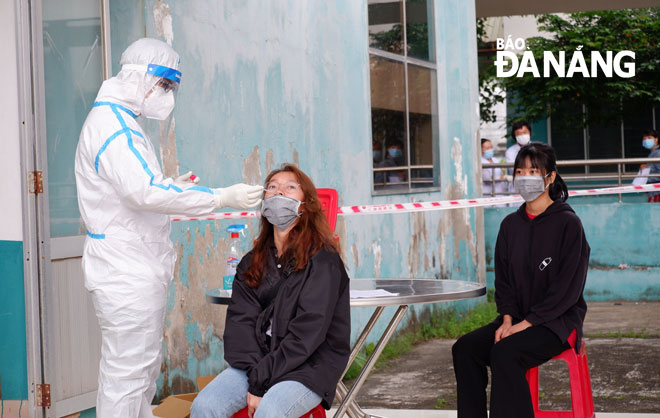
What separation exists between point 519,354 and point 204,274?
2315 mm

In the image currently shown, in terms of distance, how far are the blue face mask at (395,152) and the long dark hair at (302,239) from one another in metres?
4.31

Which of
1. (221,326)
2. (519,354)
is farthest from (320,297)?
(221,326)

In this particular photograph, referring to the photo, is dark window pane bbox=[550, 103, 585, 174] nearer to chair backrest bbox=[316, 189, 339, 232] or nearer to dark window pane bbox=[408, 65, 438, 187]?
dark window pane bbox=[408, 65, 438, 187]

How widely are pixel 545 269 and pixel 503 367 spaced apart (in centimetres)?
47

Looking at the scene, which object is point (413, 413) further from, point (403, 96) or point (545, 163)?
point (403, 96)

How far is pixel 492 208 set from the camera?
1076 centimetres

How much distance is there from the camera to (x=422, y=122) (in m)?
8.47

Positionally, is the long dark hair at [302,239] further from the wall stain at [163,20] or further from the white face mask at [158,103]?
the wall stain at [163,20]

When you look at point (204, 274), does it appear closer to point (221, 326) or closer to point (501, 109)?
point (221, 326)

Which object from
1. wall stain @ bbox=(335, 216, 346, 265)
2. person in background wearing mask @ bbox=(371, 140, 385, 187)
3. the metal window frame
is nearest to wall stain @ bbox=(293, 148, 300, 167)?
wall stain @ bbox=(335, 216, 346, 265)

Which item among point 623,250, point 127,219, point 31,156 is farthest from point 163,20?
point 623,250

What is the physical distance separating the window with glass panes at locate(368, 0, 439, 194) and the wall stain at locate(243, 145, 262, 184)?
5.50 ft

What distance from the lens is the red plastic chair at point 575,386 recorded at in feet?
12.1

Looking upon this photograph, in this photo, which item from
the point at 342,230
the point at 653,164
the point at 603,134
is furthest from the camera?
the point at 603,134
